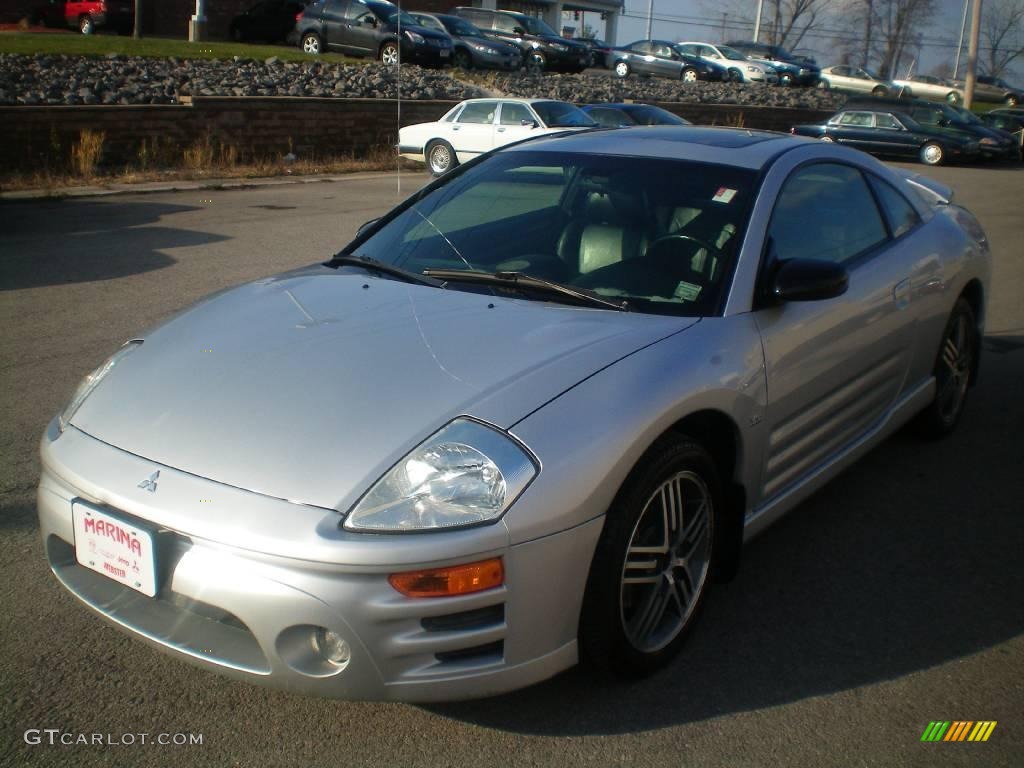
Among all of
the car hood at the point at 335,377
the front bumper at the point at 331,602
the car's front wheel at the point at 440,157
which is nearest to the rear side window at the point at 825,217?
the car hood at the point at 335,377

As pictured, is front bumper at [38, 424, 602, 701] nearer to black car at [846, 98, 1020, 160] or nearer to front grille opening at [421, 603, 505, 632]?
front grille opening at [421, 603, 505, 632]

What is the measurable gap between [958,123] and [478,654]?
27.5 m

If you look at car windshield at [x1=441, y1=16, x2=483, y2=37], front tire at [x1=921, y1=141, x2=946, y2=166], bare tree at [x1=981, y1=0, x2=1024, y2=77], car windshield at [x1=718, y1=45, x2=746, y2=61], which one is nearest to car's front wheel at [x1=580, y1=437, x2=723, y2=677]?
front tire at [x1=921, y1=141, x2=946, y2=166]

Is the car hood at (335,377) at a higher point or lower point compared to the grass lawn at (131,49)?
lower

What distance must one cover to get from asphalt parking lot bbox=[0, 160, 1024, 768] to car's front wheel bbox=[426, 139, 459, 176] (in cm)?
1415

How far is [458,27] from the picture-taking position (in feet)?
109

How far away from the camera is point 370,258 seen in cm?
402

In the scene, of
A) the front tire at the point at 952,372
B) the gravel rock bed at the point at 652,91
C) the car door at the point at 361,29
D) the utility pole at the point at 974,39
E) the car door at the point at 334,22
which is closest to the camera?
the front tire at the point at 952,372

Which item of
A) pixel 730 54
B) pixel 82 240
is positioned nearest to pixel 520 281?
pixel 82 240

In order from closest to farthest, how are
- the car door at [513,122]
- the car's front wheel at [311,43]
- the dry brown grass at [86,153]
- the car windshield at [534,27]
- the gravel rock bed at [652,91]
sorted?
the dry brown grass at [86,153] → the car door at [513,122] → the gravel rock bed at [652,91] → the car's front wheel at [311,43] → the car windshield at [534,27]

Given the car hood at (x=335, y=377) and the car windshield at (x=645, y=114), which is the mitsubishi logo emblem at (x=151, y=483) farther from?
the car windshield at (x=645, y=114)

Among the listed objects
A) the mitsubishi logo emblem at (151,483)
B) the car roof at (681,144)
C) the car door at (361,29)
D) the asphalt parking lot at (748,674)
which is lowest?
the asphalt parking lot at (748,674)

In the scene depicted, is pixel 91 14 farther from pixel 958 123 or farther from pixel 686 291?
pixel 686 291

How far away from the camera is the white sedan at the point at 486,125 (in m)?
18.1
